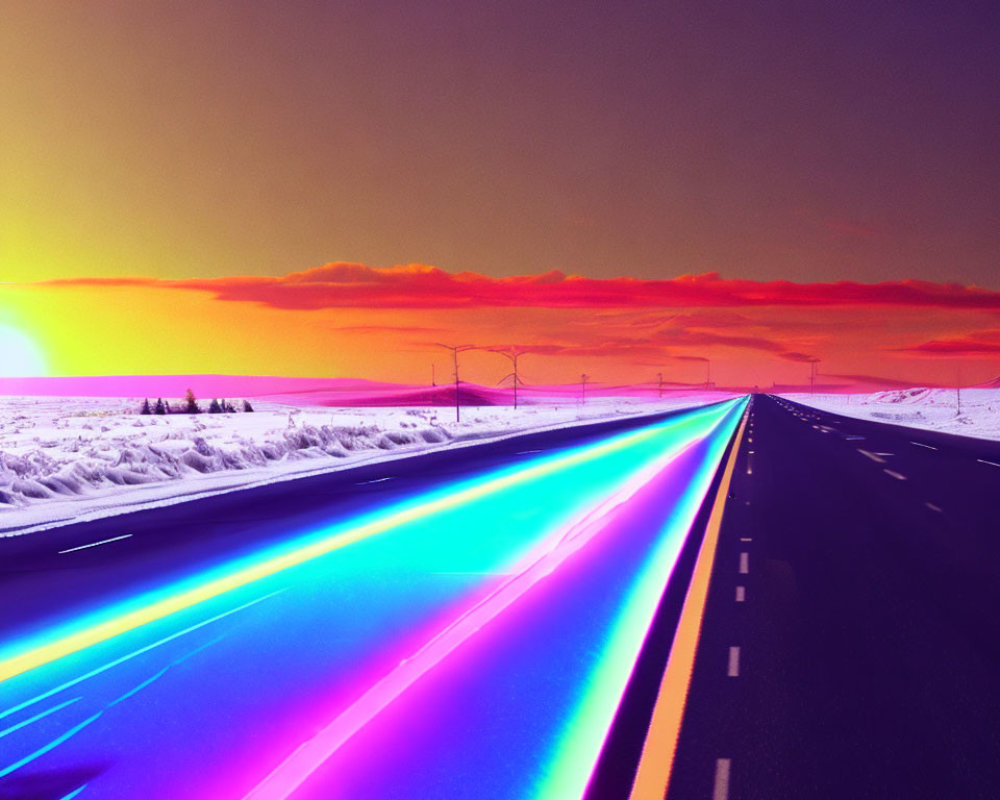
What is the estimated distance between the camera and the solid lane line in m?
4.40

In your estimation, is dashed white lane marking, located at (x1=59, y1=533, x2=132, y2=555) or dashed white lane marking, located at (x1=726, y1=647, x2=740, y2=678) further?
dashed white lane marking, located at (x1=59, y1=533, x2=132, y2=555)

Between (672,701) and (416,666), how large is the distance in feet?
5.65

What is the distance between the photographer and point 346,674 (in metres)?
6.23

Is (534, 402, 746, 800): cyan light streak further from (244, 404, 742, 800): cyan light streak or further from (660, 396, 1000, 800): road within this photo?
(660, 396, 1000, 800): road

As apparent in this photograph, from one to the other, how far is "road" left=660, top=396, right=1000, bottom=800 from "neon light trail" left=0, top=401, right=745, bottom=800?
0.63 m

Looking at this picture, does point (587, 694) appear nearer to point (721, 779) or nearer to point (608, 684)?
point (608, 684)

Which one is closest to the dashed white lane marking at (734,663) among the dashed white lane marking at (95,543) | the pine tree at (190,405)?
the dashed white lane marking at (95,543)

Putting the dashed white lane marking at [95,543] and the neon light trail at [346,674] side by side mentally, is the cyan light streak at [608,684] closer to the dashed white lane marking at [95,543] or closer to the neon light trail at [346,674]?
the neon light trail at [346,674]

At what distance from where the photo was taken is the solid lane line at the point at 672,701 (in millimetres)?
4402

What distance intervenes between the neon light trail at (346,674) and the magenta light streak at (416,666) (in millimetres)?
18

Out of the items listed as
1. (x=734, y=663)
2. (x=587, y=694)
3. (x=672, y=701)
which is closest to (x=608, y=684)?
(x=587, y=694)

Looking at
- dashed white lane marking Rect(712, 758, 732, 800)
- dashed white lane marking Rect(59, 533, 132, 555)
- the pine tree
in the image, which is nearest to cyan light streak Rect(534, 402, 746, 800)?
dashed white lane marking Rect(712, 758, 732, 800)

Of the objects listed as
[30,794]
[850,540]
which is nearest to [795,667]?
[30,794]

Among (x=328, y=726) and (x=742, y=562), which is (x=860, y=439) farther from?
(x=328, y=726)
